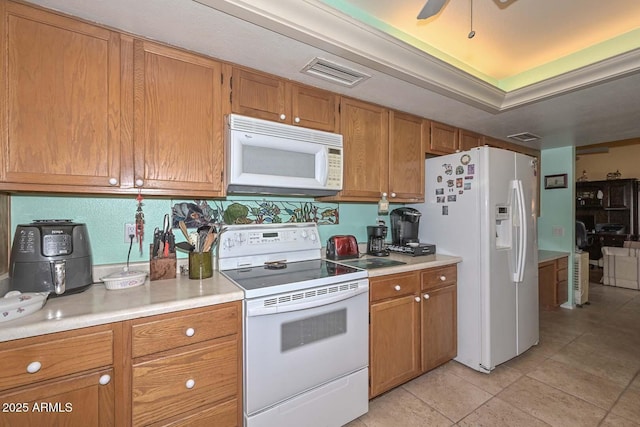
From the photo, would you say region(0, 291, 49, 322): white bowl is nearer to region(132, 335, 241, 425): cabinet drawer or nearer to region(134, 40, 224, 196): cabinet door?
region(132, 335, 241, 425): cabinet drawer

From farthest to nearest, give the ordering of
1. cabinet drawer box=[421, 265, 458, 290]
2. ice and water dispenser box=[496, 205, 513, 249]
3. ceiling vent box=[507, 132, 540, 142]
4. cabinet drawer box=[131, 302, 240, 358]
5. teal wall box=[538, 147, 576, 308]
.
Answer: teal wall box=[538, 147, 576, 308]
ceiling vent box=[507, 132, 540, 142]
ice and water dispenser box=[496, 205, 513, 249]
cabinet drawer box=[421, 265, 458, 290]
cabinet drawer box=[131, 302, 240, 358]

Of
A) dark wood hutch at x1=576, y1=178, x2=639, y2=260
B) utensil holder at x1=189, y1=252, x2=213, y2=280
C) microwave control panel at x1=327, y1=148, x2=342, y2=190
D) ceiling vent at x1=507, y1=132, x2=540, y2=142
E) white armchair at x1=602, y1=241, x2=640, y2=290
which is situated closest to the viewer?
utensil holder at x1=189, y1=252, x2=213, y2=280

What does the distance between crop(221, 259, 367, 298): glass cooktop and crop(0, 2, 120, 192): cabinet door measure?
2.75 ft

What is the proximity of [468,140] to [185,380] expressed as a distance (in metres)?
3.24

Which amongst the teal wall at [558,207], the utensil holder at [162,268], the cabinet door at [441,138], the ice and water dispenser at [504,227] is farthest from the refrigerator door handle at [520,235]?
the utensil holder at [162,268]

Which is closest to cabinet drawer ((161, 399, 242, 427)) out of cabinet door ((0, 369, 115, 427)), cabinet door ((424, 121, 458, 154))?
cabinet door ((0, 369, 115, 427))

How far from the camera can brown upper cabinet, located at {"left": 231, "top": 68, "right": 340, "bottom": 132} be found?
1.74m

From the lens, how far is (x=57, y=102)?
1271mm

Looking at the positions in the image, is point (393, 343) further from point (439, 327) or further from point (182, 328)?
point (182, 328)

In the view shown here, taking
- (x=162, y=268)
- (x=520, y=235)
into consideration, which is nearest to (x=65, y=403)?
(x=162, y=268)

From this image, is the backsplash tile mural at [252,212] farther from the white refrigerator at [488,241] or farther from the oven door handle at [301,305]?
the white refrigerator at [488,241]

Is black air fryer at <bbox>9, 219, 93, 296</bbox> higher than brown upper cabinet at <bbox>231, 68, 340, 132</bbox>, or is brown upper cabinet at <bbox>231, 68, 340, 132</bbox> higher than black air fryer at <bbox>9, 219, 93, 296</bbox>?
brown upper cabinet at <bbox>231, 68, 340, 132</bbox>

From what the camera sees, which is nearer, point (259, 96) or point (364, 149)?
point (259, 96)

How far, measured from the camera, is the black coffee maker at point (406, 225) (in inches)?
103
